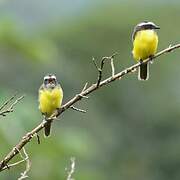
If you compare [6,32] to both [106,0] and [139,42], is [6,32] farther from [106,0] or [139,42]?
[106,0]

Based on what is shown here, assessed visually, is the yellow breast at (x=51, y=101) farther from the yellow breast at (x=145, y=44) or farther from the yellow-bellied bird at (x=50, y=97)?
the yellow breast at (x=145, y=44)

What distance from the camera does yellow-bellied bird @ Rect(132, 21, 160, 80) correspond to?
6305 mm

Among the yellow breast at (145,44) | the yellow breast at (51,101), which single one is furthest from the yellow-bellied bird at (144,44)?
the yellow breast at (51,101)

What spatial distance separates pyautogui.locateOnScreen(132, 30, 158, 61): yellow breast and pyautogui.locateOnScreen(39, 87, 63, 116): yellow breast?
0.57m

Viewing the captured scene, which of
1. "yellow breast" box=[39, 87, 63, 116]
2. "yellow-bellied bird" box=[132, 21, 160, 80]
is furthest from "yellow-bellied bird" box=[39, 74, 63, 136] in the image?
"yellow-bellied bird" box=[132, 21, 160, 80]

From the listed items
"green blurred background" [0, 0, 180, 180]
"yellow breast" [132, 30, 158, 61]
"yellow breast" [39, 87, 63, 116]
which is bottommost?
"yellow breast" [39, 87, 63, 116]

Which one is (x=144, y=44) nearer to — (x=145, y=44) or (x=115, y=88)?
(x=145, y=44)

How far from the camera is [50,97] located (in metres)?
6.30

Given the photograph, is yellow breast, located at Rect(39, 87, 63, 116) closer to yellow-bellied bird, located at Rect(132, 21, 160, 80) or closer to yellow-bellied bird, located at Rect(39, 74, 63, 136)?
yellow-bellied bird, located at Rect(39, 74, 63, 136)

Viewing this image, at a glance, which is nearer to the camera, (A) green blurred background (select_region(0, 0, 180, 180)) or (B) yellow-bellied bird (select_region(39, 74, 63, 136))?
(B) yellow-bellied bird (select_region(39, 74, 63, 136))

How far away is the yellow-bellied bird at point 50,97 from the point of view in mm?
6242

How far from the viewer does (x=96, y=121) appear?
23375 millimetres

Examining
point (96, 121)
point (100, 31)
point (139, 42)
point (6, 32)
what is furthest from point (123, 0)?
point (139, 42)

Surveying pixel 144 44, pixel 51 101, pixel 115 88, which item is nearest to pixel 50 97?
pixel 51 101
